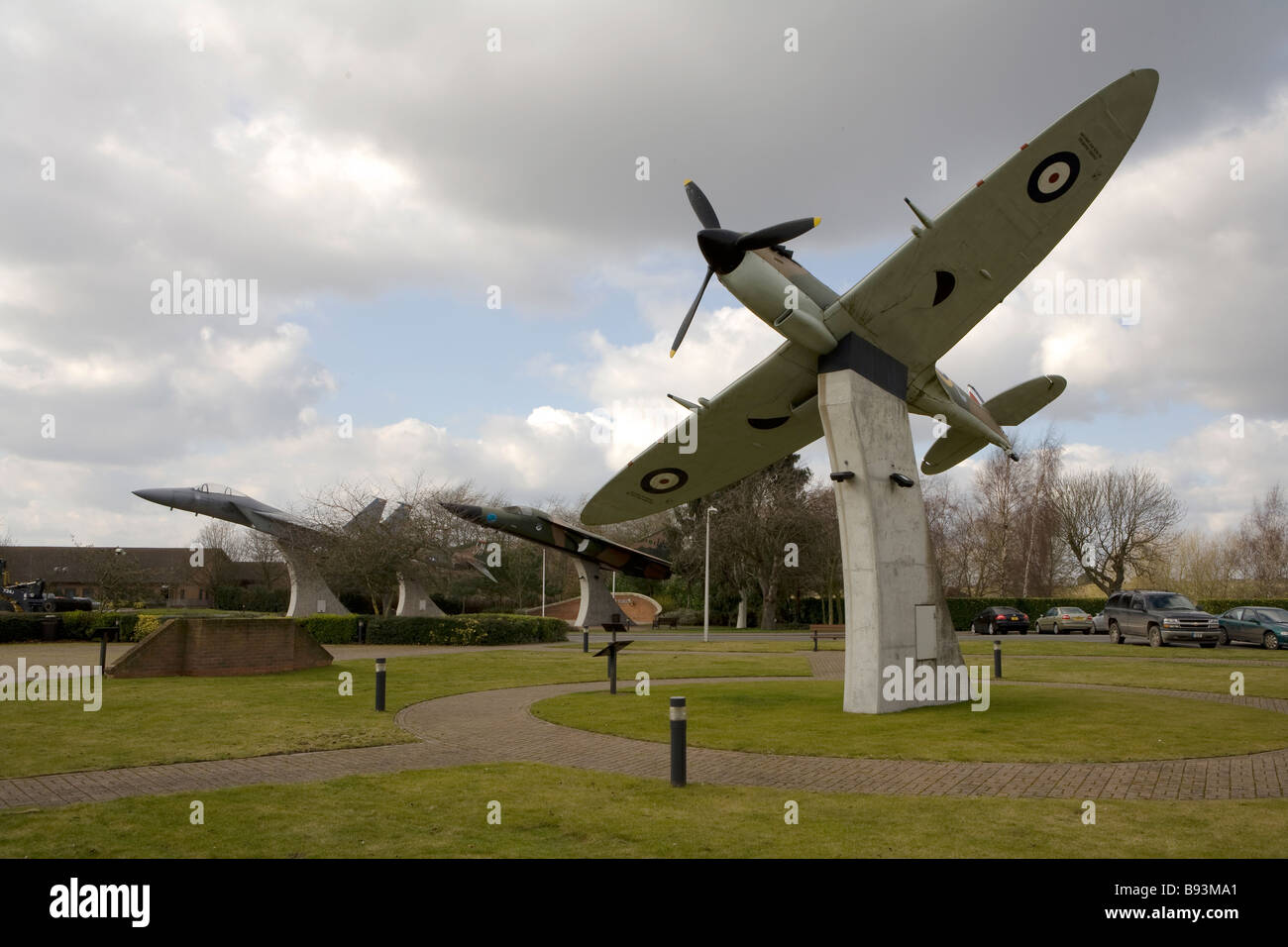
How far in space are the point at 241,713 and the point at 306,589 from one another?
35.0 meters

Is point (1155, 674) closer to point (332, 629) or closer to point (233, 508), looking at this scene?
point (332, 629)

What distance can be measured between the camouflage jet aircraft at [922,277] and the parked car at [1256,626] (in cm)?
1688

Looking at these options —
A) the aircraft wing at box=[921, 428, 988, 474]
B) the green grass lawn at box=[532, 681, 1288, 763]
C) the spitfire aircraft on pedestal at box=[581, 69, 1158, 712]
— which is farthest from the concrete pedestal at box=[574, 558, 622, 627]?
Answer: the spitfire aircraft on pedestal at box=[581, 69, 1158, 712]

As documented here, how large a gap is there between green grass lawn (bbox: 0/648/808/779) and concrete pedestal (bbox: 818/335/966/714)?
695 cm

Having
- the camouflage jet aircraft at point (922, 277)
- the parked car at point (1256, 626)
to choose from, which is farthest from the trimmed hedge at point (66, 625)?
the parked car at point (1256, 626)

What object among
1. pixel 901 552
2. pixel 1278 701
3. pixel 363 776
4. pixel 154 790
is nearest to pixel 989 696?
pixel 901 552

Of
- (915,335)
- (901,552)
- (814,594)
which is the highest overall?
(915,335)

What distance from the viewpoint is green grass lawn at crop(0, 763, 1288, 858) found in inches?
246

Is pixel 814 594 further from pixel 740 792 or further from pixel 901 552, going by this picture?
pixel 740 792

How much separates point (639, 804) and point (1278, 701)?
13038 mm

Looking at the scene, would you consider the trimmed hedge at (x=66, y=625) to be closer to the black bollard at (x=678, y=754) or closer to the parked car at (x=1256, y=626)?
the black bollard at (x=678, y=754)

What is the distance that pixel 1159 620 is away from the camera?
28844 mm

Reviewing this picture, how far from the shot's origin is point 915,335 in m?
14.7
